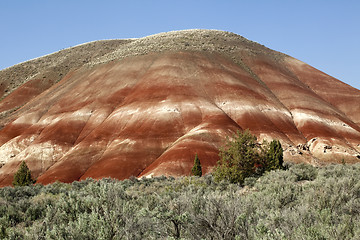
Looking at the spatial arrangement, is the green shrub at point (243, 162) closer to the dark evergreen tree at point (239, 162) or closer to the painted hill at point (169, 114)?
the dark evergreen tree at point (239, 162)

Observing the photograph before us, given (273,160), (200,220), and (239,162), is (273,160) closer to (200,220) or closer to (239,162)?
(239,162)

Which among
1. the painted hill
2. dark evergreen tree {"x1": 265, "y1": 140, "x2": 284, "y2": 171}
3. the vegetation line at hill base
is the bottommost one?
the vegetation line at hill base

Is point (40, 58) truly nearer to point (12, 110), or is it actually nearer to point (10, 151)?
point (12, 110)

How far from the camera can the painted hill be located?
45.1 meters

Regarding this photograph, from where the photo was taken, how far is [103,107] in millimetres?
57031

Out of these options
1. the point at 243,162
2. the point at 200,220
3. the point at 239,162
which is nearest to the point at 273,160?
the point at 243,162

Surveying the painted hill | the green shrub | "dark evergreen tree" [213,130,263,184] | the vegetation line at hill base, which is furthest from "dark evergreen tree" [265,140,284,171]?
the vegetation line at hill base

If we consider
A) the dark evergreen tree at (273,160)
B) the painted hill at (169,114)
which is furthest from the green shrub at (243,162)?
the painted hill at (169,114)

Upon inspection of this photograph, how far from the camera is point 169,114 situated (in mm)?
51281

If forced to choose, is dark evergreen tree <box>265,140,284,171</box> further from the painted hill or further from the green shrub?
the painted hill

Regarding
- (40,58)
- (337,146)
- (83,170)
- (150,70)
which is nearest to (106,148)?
(83,170)

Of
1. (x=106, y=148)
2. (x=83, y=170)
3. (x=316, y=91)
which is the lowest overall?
(x=83, y=170)

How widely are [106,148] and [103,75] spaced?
24.8m

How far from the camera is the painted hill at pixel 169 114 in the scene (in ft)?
148
